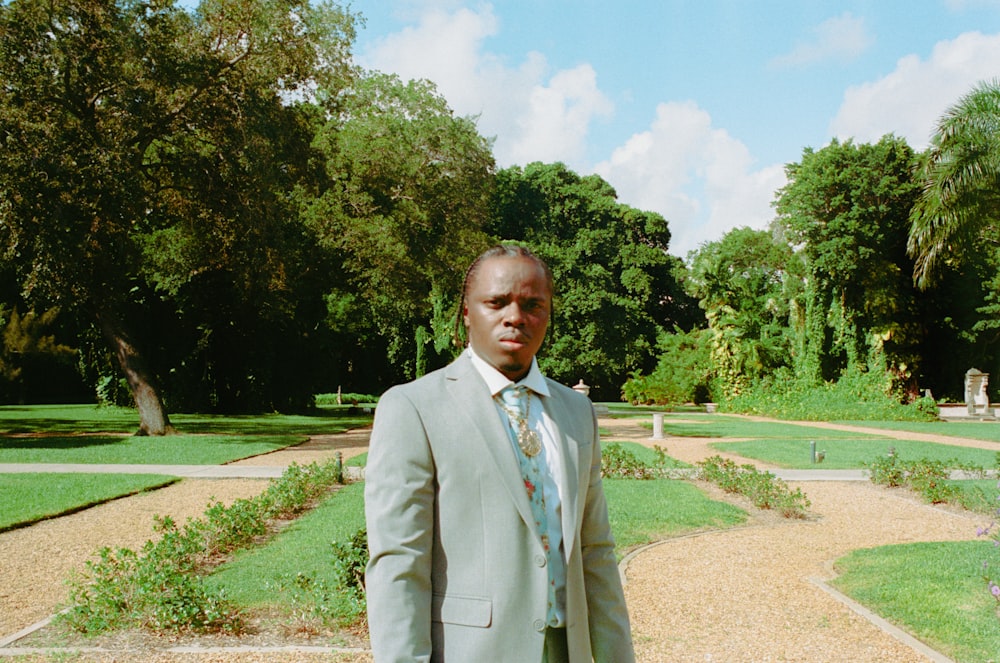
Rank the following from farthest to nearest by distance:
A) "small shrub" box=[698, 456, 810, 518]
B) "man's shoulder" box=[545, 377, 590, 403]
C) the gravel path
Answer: "small shrub" box=[698, 456, 810, 518]
the gravel path
"man's shoulder" box=[545, 377, 590, 403]

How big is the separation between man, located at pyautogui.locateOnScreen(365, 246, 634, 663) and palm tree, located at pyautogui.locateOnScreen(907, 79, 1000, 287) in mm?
19904

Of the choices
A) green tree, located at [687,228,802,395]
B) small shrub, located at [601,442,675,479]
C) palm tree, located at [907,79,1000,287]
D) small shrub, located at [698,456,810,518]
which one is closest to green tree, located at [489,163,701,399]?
green tree, located at [687,228,802,395]

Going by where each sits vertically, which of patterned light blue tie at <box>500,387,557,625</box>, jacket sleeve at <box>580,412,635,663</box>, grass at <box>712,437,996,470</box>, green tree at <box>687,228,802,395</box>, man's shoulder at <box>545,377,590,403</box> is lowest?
grass at <box>712,437,996,470</box>

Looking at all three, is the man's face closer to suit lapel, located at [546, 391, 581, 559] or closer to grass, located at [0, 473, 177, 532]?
suit lapel, located at [546, 391, 581, 559]

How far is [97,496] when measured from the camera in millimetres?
10648

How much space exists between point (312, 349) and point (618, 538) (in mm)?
23819

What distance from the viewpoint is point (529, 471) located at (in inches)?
82.7

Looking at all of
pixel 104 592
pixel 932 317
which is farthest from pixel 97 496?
pixel 932 317

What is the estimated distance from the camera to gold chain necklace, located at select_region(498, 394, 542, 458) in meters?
2.10

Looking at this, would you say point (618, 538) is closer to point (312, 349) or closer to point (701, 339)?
point (312, 349)

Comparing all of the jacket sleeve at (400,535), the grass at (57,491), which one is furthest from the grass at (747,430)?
the jacket sleeve at (400,535)

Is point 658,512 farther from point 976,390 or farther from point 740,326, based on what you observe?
point 976,390

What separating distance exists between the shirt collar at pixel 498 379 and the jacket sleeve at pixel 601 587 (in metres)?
0.22

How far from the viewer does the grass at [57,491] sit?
948 centimetres
